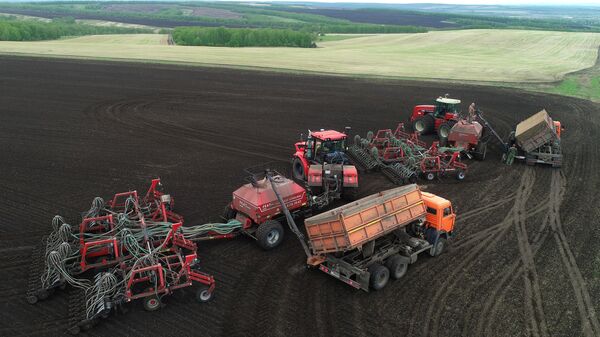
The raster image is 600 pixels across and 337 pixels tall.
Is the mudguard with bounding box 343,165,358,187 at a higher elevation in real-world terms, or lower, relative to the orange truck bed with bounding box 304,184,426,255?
lower

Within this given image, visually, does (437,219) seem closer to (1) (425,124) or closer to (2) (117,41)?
(1) (425,124)

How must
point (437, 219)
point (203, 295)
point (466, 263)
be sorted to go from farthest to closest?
point (437, 219) < point (466, 263) < point (203, 295)

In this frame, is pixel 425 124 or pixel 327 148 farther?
pixel 425 124

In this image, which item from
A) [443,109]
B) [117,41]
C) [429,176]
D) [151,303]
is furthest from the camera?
[117,41]

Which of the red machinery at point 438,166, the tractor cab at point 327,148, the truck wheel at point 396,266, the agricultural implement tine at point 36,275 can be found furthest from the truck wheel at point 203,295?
the red machinery at point 438,166

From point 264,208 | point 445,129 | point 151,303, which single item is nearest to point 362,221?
point 264,208

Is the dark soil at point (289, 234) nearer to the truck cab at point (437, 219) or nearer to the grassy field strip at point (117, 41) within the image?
the truck cab at point (437, 219)

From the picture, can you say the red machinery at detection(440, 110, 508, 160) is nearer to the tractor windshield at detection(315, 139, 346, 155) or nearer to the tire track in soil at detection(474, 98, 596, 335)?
the tire track in soil at detection(474, 98, 596, 335)

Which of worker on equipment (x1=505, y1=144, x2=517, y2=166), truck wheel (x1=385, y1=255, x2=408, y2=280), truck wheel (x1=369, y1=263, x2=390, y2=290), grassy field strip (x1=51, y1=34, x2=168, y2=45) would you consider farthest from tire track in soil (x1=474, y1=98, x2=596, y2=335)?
grassy field strip (x1=51, y1=34, x2=168, y2=45)
